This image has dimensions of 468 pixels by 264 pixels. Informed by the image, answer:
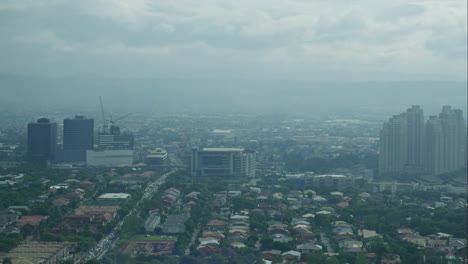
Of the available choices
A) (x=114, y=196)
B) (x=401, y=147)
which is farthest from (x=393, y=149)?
(x=114, y=196)

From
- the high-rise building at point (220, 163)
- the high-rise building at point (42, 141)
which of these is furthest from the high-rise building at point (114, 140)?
the high-rise building at point (220, 163)

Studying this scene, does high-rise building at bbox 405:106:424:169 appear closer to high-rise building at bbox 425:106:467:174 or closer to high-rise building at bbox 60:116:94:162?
high-rise building at bbox 425:106:467:174

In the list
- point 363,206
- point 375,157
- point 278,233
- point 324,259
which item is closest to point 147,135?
point 375,157

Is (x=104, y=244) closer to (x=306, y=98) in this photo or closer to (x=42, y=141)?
(x=42, y=141)

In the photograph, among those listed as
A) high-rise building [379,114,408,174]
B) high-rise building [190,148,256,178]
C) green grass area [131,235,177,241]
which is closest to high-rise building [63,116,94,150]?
high-rise building [190,148,256,178]

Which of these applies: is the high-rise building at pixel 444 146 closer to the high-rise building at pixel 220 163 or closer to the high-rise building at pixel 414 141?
the high-rise building at pixel 414 141

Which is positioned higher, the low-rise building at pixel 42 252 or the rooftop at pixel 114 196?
the rooftop at pixel 114 196
